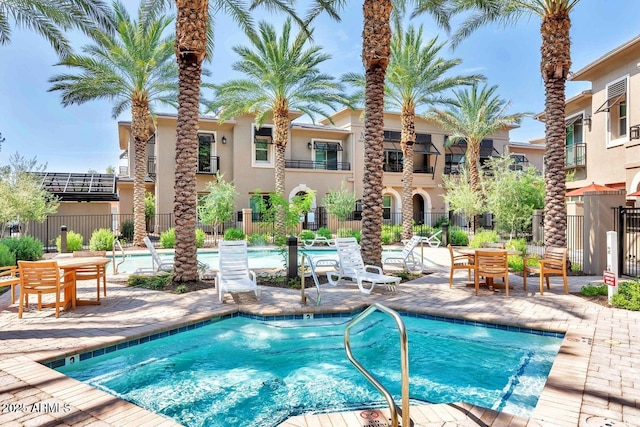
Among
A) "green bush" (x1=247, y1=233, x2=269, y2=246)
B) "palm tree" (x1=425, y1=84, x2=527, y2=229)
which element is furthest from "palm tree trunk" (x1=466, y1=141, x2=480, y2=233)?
"green bush" (x1=247, y1=233, x2=269, y2=246)

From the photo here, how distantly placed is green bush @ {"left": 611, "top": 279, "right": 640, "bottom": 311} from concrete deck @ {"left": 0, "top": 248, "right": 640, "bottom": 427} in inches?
12.5

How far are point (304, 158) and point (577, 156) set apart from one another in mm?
17699

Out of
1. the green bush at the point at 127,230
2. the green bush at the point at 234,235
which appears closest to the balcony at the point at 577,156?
the green bush at the point at 234,235

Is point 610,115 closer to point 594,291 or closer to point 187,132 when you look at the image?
point 594,291

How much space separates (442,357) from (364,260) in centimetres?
493

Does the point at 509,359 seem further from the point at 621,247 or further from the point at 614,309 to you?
the point at 621,247

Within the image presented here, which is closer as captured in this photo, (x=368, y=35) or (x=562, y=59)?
(x=368, y=35)

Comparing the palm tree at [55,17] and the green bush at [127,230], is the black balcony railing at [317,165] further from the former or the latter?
the palm tree at [55,17]

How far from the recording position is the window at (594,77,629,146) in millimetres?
17578

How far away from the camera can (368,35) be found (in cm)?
1097

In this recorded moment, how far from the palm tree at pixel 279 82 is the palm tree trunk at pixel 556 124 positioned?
10.8 metres

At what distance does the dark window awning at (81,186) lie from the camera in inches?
911

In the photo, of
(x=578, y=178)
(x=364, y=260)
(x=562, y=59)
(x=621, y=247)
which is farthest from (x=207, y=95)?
(x=578, y=178)

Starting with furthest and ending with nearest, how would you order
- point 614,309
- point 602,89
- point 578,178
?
1. point 578,178
2. point 602,89
3. point 614,309
